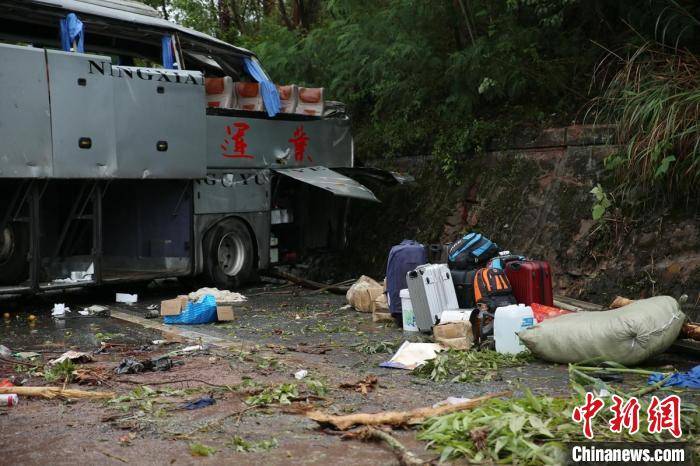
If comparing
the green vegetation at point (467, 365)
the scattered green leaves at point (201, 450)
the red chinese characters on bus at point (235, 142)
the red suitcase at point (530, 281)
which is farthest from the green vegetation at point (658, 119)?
the scattered green leaves at point (201, 450)

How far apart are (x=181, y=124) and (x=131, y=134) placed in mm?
834

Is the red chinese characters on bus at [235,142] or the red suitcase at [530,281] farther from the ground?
the red chinese characters on bus at [235,142]

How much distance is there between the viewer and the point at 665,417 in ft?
16.8

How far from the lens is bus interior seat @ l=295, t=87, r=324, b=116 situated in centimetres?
1405

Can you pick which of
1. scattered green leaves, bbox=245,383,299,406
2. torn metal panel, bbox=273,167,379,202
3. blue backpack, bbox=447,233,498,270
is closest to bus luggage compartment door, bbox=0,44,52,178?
torn metal panel, bbox=273,167,379,202

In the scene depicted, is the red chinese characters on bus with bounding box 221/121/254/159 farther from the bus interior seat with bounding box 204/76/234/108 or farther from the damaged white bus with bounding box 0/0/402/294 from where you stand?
the bus interior seat with bounding box 204/76/234/108

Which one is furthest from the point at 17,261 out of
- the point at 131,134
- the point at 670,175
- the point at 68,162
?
the point at 670,175

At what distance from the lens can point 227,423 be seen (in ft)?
18.7

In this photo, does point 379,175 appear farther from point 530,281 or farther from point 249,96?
point 530,281

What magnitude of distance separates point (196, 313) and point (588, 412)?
597 cm

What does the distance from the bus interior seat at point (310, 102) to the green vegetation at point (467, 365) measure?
6969 mm

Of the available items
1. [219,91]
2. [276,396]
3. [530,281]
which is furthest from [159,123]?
[276,396]

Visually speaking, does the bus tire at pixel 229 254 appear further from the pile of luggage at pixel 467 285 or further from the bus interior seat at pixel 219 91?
the pile of luggage at pixel 467 285

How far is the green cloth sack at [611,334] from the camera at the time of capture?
7211 millimetres
